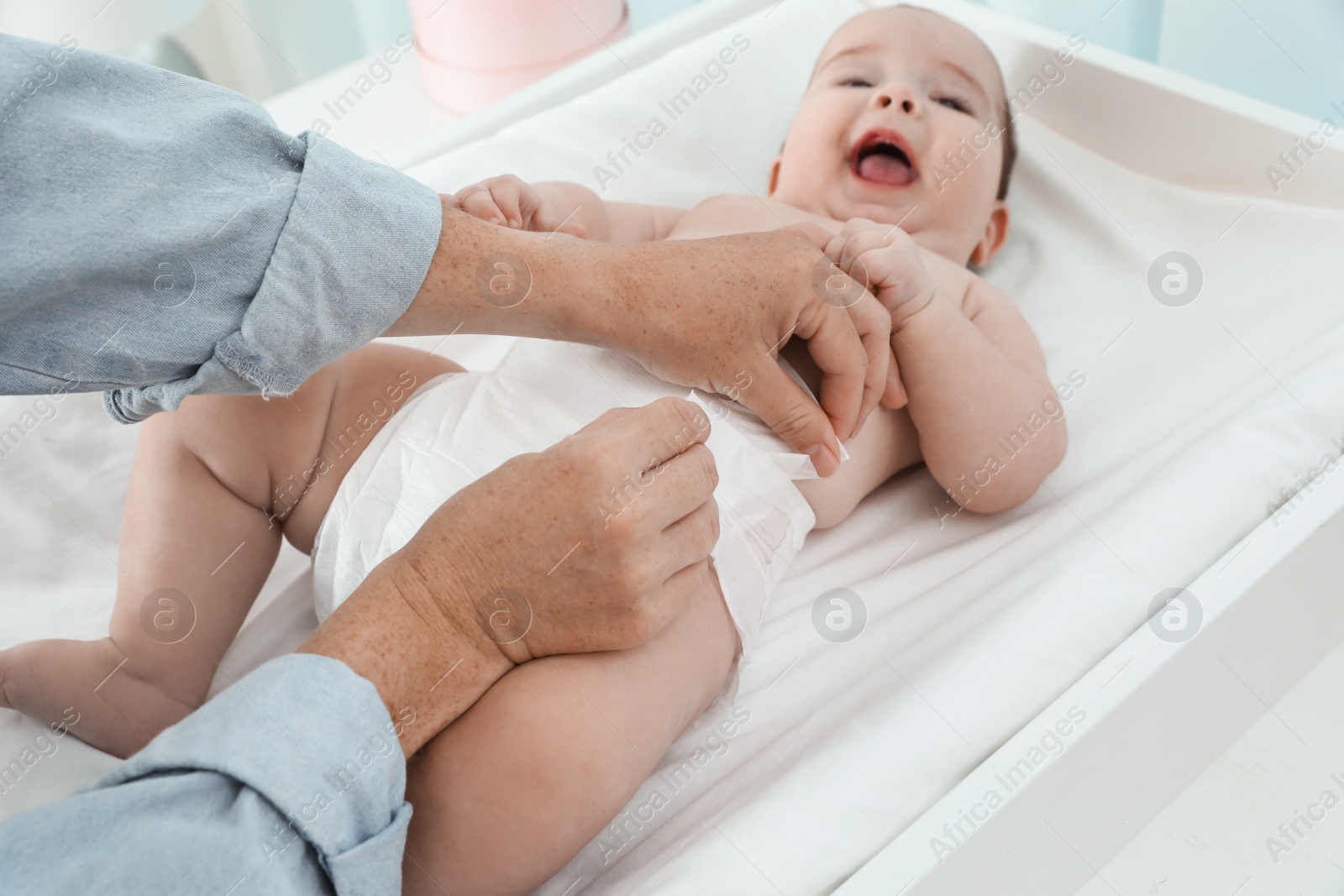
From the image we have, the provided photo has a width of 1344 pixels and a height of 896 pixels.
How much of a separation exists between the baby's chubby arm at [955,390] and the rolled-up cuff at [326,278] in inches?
16.1

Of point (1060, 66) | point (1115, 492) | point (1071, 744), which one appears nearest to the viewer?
point (1071, 744)

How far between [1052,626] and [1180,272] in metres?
0.61

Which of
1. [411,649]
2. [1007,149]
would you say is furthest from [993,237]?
[411,649]

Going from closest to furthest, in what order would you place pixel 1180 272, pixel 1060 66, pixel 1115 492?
pixel 1115 492
pixel 1180 272
pixel 1060 66

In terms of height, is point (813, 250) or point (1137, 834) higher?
point (813, 250)

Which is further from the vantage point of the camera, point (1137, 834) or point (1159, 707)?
point (1137, 834)

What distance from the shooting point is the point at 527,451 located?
854mm

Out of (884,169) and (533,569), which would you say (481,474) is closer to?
(533,569)

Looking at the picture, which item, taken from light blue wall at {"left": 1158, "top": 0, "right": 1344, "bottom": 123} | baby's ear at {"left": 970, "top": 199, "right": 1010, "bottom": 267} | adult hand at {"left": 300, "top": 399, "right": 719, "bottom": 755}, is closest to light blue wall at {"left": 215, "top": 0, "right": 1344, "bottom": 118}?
light blue wall at {"left": 1158, "top": 0, "right": 1344, "bottom": 123}

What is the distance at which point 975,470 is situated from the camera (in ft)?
3.10

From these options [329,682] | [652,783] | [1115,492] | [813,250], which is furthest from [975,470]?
[329,682]

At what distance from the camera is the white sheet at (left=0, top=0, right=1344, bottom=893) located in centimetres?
69

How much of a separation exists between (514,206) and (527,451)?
0.28 meters

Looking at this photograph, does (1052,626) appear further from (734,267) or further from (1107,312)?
(1107,312)
